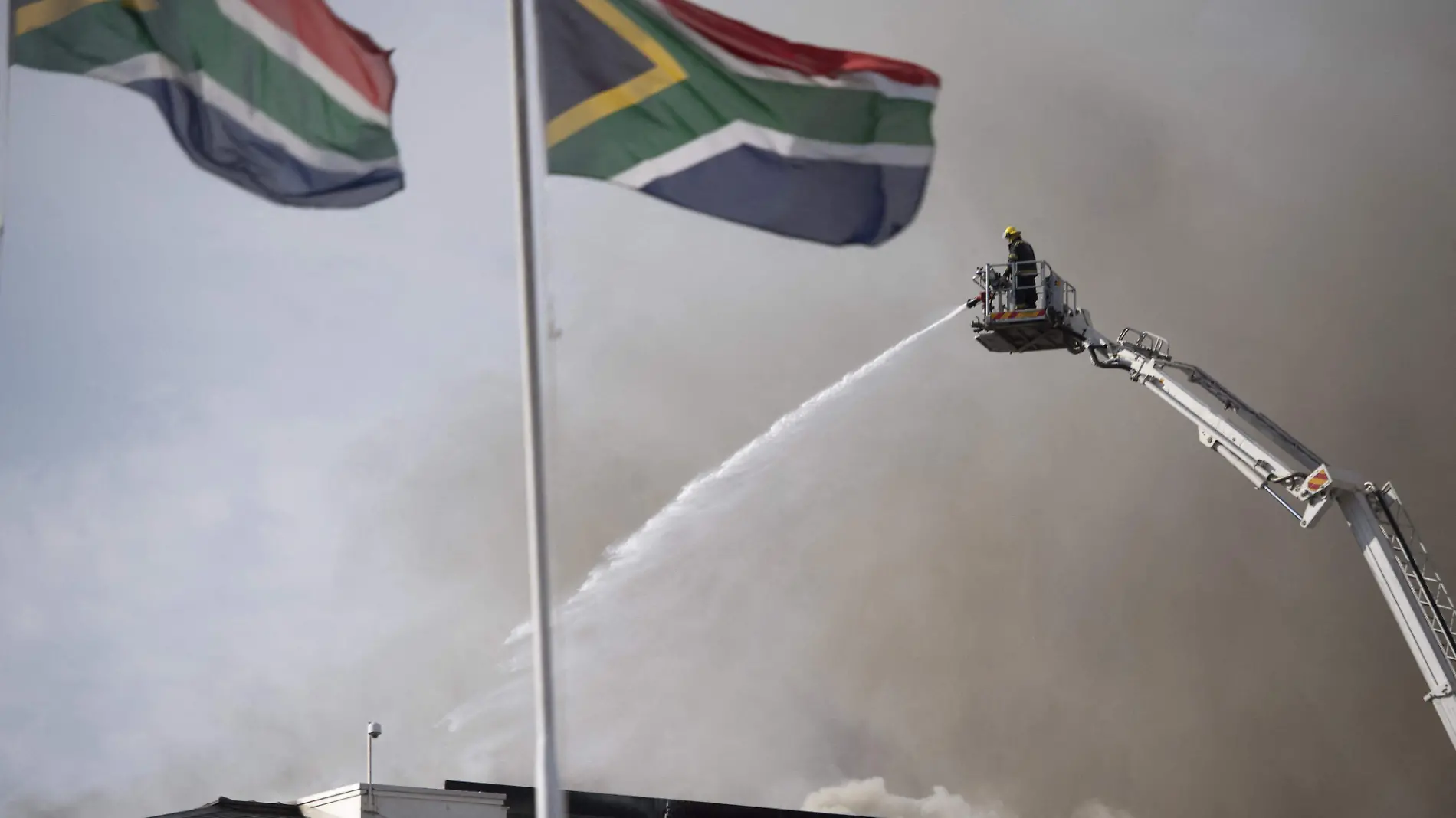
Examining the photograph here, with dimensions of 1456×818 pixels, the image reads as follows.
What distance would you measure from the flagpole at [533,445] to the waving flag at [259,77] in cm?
202

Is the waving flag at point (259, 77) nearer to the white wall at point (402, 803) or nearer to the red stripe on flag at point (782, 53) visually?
the red stripe on flag at point (782, 53)

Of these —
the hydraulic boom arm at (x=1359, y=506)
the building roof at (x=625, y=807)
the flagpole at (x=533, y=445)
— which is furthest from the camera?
the building roof at (x=625, y=807)

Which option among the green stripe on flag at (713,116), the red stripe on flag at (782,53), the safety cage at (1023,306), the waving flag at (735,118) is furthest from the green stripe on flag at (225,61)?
the safety cage at (1023,306)

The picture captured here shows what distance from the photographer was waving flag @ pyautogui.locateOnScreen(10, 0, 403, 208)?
45.0 feet

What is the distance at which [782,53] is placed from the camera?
13.9 meters

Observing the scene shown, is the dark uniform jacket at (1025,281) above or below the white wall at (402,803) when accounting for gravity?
above

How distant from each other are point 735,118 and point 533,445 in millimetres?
3863

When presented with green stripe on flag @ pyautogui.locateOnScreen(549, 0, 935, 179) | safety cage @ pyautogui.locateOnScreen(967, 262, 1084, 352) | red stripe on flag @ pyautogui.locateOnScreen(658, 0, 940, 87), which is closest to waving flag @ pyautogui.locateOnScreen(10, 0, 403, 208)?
green stripe on flag @ pyautogui.locateOnScreen(549, 0, 935, 179)

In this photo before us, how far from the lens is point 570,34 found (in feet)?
43.3

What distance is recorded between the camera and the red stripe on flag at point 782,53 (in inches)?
536

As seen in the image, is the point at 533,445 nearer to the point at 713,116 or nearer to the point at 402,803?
the point at 713,116

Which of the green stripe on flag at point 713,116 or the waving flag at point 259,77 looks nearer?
the green stripe on flag at point 713,116

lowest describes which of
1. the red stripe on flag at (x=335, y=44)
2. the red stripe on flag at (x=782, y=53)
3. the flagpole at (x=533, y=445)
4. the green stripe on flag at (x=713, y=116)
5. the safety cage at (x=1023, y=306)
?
the flagpole at (x=533, y=445)

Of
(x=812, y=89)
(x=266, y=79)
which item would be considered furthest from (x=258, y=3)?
(x=812, y=89)
